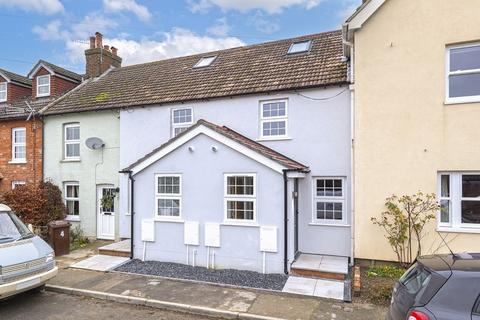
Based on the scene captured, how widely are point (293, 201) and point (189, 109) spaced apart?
5.48m

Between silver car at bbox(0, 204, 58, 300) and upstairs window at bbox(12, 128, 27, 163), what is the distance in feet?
28.1

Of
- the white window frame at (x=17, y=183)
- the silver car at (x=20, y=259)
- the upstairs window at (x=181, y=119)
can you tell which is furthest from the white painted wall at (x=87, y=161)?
the silver car at (x=20, y=259)

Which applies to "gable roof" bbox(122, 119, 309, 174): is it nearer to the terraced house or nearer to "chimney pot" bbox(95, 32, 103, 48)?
the terraced house

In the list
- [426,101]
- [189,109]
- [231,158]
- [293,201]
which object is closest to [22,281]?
[231,158]

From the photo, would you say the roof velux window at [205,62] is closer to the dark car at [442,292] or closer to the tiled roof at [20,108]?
the tiled roof at [20,108]

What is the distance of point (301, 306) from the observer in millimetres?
6934

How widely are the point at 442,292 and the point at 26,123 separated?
17.1 m

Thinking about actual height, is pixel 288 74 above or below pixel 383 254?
above

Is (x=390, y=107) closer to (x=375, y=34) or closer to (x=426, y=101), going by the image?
(x=426, y=101)

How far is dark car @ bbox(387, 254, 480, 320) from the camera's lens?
352 centimetres

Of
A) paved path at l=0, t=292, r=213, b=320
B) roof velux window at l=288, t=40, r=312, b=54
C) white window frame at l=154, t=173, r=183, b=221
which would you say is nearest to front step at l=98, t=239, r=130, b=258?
white window frame at l=154, t=173, r=183, b=221

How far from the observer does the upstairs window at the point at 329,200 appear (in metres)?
10.3

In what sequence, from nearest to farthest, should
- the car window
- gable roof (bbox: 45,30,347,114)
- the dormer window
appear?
the car window, gable roof (bbox: 45,30,347,114), the dormer window

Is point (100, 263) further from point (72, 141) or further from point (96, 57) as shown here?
point (96, 57)
